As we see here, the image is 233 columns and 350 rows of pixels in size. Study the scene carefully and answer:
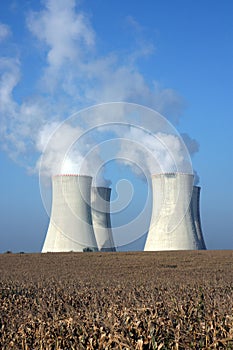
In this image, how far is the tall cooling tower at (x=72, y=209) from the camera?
2244cm

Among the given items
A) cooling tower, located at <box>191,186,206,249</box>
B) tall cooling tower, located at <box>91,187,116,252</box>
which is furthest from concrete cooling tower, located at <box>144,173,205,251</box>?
tall cooling tower, located at <box>91,187,116,252</box>

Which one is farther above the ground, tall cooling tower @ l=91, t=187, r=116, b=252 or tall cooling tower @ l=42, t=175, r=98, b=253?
tall cooling tower @ l=91, t=187, r=116, b=252

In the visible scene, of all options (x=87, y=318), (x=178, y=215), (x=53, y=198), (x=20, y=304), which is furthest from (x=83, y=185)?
(x=87, y=318)

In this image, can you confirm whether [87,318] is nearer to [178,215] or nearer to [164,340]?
[164,340]

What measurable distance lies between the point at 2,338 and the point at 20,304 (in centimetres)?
304

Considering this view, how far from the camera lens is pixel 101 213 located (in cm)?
2675

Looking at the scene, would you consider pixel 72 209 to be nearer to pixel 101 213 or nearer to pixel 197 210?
pixel 101 213

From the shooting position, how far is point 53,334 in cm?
434

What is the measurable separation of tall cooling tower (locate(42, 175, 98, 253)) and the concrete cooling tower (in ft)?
9.89

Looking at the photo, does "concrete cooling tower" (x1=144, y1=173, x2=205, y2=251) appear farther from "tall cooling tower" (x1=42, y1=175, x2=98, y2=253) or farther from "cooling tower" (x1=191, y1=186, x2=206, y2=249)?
"tall cooling tower" (x1=42, y1=175, x2=98, y2=253)

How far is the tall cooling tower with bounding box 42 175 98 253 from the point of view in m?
22.4

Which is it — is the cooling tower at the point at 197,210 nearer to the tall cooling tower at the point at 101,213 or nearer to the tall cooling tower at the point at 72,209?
the tall cooling tower at the point at 101,213

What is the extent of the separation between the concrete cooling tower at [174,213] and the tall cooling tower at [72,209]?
301 cm

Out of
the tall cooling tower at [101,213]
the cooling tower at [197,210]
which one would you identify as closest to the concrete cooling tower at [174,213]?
the cooling tower at [197,210]
